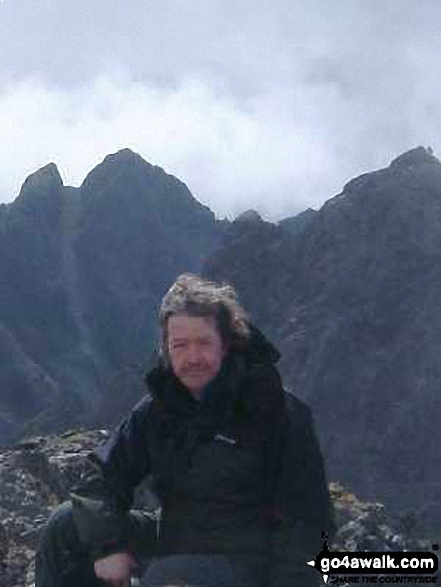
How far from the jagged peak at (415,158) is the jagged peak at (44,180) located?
2156 inches

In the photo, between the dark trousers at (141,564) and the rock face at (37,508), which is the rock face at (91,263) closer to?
the rock face at (37,508)

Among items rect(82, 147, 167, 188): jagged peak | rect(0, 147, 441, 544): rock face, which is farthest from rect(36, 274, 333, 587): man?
rect(82, 147, 167, 188): jagged peak

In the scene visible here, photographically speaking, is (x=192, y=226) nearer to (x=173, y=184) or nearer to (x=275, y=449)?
(x=173, y=184)

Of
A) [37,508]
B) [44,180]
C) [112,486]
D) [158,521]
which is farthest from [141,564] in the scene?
[44,180]

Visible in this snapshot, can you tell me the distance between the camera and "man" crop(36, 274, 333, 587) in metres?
5.69

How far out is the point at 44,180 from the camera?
13162 cm

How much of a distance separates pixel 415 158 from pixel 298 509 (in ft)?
270

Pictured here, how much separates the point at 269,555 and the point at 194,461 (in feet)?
1.94

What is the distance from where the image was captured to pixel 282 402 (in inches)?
230

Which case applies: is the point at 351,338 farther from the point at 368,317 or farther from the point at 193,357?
the point at 193,357

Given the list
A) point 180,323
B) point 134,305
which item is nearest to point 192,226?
point 134,305

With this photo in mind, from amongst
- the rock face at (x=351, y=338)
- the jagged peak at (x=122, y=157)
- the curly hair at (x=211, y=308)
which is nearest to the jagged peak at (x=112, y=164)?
the jagged peak at (x=122, y=157)

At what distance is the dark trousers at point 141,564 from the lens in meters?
5.65

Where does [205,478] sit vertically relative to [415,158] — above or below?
below
